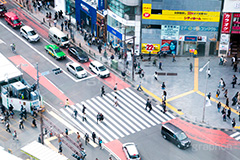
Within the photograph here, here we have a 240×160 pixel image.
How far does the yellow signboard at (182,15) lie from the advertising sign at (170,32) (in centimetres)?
147

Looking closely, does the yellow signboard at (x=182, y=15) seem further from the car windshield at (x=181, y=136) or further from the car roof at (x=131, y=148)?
the car roof at (x=131, y=148)

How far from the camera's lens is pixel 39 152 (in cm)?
5669

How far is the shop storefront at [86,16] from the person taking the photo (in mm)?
88200

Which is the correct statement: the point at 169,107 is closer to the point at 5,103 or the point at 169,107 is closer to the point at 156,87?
the point at 156,87

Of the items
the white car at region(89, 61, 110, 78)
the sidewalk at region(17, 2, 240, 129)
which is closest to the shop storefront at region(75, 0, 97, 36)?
the sidewalk at region(17, 2, 240, 129)

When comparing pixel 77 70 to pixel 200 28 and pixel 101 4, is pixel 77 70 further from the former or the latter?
pixel 200 28

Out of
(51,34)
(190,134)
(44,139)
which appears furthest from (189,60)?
(44,139)

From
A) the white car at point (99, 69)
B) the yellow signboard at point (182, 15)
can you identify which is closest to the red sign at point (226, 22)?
the yellow signboard at point (182, 15)

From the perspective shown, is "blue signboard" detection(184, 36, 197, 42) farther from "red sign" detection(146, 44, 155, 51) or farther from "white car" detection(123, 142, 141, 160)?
"white car" detection(123, 142, 141, 160)

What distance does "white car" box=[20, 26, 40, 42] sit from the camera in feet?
284

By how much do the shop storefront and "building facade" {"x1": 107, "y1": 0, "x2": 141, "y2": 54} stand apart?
171 inches

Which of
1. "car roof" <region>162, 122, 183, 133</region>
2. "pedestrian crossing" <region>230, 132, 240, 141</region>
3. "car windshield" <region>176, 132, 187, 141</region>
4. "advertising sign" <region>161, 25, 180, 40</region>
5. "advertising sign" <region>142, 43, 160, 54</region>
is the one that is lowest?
"pedestrian crossing" <region>230, 132, 240, 141</region>

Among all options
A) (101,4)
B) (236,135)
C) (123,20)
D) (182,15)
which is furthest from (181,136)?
(101,4)

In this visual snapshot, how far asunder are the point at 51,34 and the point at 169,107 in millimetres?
28602
